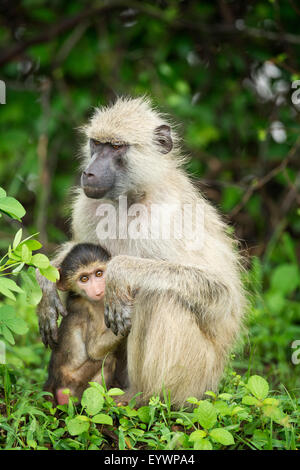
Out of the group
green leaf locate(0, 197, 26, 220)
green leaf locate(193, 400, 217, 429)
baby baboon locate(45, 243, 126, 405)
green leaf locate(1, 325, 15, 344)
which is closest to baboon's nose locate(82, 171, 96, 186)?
baby baboon locate(45, 243, 126, 405)

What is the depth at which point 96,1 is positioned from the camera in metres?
8.03

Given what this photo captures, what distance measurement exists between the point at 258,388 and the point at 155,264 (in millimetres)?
966

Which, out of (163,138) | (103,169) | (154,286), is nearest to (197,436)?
(154,286)

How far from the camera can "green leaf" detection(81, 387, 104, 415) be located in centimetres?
327

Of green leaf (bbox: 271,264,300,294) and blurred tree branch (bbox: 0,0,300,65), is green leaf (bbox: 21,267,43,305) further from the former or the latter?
blurred tree branch (bbox: 0,0,300,65)

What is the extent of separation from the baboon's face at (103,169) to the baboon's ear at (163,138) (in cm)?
29

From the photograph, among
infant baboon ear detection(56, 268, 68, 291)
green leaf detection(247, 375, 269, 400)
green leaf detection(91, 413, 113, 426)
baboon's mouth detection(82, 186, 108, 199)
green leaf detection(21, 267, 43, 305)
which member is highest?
baboon's mouth detection(82, 186, 108, 199)

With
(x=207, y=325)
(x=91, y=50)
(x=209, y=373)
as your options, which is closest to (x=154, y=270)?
(x=207, y=325)

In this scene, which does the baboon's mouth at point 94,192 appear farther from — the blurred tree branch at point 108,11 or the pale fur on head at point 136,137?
the blurred tree branch at point 108,11

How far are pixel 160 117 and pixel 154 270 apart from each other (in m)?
1.52

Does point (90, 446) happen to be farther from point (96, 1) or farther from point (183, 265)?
point (96, 1)

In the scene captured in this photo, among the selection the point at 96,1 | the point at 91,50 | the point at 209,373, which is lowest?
the point at 209,373

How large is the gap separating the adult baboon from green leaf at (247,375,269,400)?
520mm

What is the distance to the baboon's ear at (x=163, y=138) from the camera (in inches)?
174
